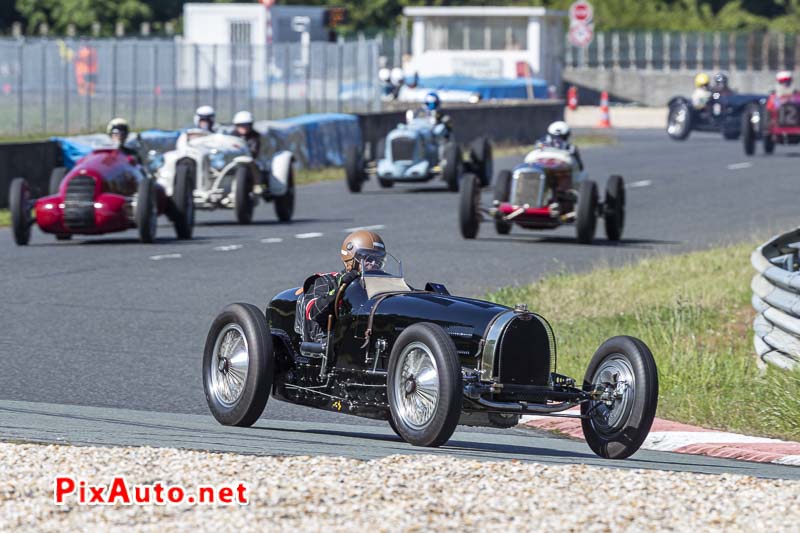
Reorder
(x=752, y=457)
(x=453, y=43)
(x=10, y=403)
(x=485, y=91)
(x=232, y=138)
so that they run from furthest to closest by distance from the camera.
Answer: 1. (x=453, y=43)
2. (x=485, y=91)
3. (x=232, y=138)
4. (x=10, y=403)
5. (x=752, y=457)

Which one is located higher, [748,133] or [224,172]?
[748,133]

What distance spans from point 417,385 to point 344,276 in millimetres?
1111

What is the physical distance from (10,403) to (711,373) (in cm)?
451

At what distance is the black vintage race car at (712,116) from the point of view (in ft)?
141

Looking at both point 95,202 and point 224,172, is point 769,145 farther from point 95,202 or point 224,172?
point 95,202

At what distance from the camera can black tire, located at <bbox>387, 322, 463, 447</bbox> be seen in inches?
323

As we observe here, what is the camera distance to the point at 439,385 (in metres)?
8.23

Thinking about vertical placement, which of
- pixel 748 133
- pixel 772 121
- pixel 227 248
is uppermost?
pixel 772 121

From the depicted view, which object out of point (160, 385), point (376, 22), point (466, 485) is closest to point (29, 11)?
point (376, 22)

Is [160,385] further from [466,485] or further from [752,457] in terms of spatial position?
[466,485]

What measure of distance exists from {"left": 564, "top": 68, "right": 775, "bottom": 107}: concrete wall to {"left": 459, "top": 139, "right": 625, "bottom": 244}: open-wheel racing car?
145ft

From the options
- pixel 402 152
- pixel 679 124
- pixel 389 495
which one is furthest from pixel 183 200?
pixel 679 124

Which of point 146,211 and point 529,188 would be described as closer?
point 146,211

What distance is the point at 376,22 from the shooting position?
83.2m
